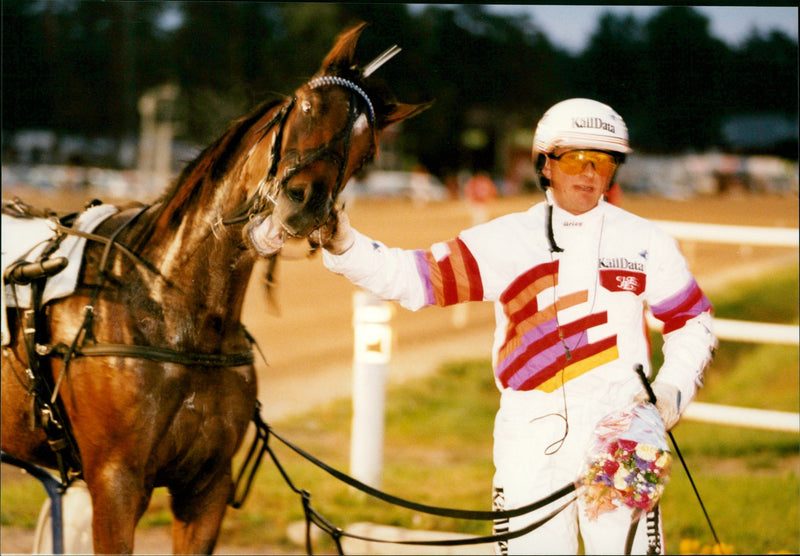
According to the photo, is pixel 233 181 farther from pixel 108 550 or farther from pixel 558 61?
pixel 558 61

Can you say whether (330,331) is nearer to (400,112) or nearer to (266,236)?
(400,112)

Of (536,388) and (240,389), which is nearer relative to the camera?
(536,388)

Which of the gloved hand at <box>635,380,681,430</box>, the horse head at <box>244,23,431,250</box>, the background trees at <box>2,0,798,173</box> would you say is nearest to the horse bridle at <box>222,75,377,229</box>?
the horse head at <box>244,23,431,250</box>

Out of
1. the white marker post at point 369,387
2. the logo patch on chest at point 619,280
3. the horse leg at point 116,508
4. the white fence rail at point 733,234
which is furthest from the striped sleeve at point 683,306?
the white fence rail at point 733,234

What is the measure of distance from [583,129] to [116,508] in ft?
5.83

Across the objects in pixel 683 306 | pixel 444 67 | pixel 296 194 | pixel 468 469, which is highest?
pixel 444 67

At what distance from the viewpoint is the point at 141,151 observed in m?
33.5

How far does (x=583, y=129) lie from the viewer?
8.49ft

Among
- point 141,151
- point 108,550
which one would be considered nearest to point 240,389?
point 108,550

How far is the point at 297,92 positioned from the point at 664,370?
1.33 meters

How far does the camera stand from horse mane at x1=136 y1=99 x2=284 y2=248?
288 cm

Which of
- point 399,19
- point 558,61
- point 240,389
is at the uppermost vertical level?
point 558,61

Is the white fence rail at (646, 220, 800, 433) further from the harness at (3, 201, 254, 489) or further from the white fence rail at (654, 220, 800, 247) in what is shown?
the harness at (3, 201, 254, 489)

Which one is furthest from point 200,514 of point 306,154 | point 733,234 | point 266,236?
point 733,234
